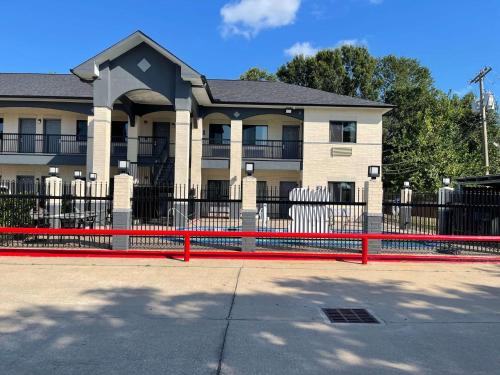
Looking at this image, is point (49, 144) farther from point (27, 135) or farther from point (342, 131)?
point (342, 131)

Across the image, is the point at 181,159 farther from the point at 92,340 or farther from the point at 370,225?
the point at 92,340

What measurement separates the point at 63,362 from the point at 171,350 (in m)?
1.08

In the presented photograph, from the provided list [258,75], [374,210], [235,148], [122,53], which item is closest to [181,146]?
[122,53]

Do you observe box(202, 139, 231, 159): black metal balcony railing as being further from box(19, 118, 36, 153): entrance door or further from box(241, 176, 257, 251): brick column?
box(241, 176, 257, 251): brick column

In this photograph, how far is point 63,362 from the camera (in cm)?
443

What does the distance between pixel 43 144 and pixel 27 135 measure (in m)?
1.07

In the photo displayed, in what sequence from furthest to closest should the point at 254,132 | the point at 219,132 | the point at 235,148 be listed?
the point at 254,132 → the point at 219,132 → the point at 235,148

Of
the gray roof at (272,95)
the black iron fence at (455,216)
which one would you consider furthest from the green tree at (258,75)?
the black iron fence at (455,216)

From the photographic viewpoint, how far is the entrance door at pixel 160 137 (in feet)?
75.2

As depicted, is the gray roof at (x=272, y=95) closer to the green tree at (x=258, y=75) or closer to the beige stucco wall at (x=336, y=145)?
the beige stucco wall at (x=336, y=145)

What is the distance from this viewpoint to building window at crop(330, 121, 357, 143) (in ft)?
79.8

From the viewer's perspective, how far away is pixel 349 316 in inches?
244

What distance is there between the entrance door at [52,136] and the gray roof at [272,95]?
8.81 metres

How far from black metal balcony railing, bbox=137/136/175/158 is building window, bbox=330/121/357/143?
9010mm
